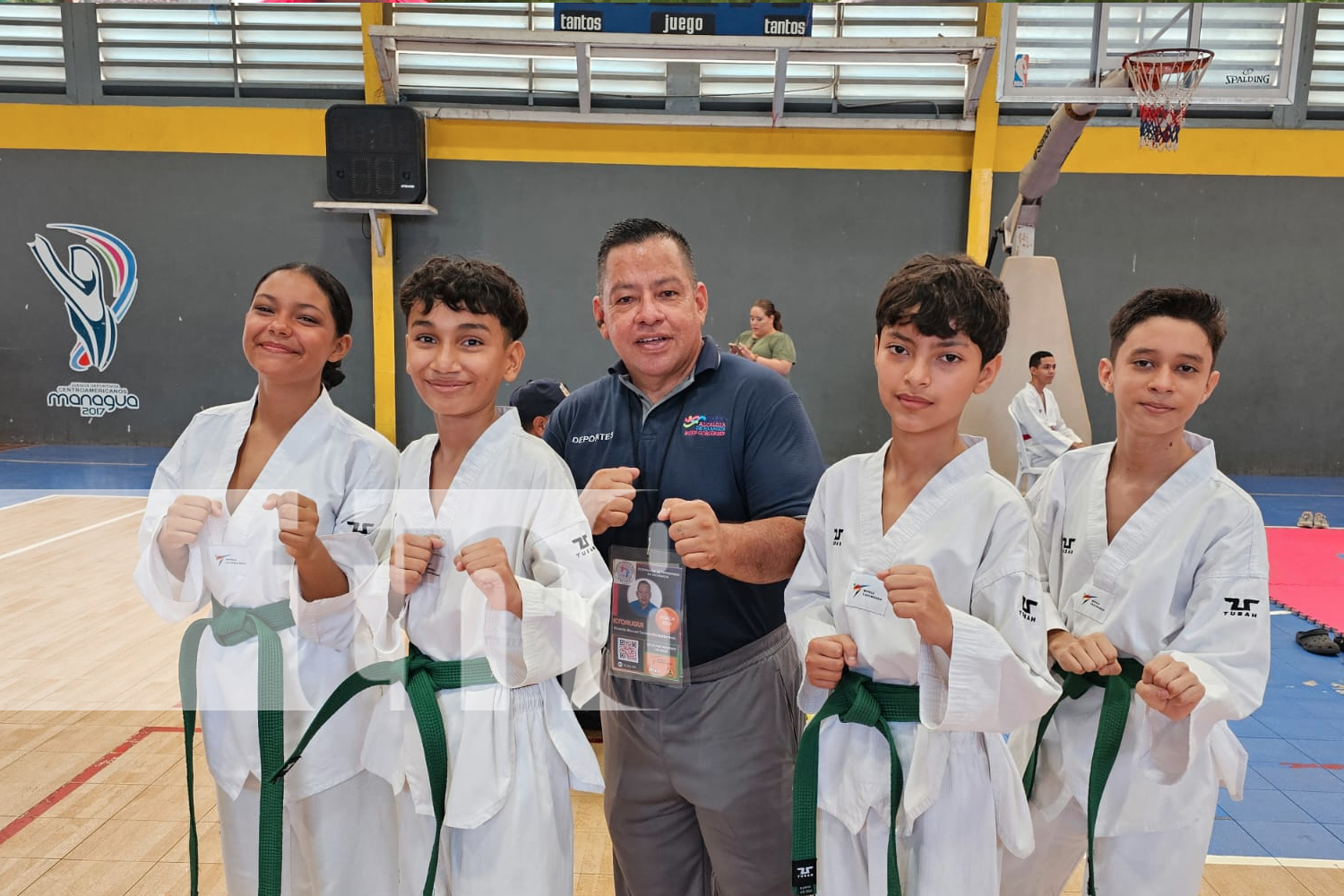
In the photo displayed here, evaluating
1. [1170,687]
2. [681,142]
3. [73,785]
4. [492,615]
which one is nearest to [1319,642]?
[1170,687]

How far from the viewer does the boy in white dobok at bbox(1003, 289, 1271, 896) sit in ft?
4.39

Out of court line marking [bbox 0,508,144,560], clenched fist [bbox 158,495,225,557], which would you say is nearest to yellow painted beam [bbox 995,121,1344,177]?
clenched fist [bbox 158,495,225,557]

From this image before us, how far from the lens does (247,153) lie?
58.6 inches

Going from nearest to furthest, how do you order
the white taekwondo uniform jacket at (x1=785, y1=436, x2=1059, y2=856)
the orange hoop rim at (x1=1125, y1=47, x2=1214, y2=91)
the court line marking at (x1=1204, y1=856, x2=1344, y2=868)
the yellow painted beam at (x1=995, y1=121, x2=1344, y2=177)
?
the white taekwondo uniform jacket at (x1=785, y1=436, x2=1059, y2=856) → the orange hoop rim at (x1=1125, y1=47, x2=1214, y2=91) → the yellow painted beam at (x1=995, y1=121, x2=1344, y2=177) → the court line marking at (x1=1204, y1=856, x2=1344, y2=868)

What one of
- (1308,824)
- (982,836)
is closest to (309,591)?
(982,836)

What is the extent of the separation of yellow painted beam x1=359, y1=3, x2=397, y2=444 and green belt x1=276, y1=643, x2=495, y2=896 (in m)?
0.41

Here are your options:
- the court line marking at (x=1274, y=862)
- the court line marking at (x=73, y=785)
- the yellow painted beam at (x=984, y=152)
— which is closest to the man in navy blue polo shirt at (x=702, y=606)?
the yellow painted beam at (x=984, y=152)

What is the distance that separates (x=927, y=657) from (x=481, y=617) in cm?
73

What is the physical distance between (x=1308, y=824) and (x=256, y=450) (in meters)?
2.99

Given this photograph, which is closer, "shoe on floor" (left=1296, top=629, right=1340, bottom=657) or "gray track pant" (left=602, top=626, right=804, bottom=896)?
"gray track pant" (left=602, top=626, right=804, bottom=896)

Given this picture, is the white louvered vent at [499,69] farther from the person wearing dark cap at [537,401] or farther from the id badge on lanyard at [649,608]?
the id badge on lanyard at [649,608]

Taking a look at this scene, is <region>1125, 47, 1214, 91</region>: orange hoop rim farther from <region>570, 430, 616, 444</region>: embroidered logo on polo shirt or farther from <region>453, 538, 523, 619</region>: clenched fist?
<region>453, 538, 523, 619</region>: clenched fist

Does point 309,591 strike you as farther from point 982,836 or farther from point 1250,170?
point 1250,170

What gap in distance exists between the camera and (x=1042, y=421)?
1.84m
